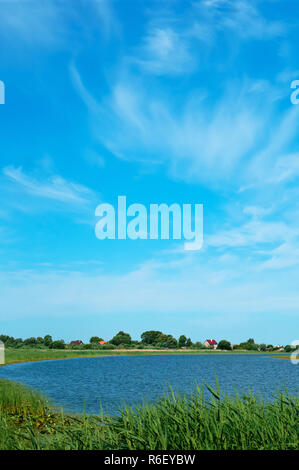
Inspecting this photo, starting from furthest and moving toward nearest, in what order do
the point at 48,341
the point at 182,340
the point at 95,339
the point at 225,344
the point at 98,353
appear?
the point at 225,344
the point at 95,339
the point at 182,340
the point at 48,341
the point at 98,353

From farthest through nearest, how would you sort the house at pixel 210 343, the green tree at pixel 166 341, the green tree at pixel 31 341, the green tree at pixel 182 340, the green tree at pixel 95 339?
the house at pixel 210 343
the green tree at pixel 95 339
the green tree at pixel 182 340
the green tree at pixel 166 341
the green tree at pixel 31 341

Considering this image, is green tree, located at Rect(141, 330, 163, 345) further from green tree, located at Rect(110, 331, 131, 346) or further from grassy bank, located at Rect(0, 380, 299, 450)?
grassy bank, located at Rect(0, 380, 299, 450)

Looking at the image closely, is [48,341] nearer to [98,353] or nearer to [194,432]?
[98,353]

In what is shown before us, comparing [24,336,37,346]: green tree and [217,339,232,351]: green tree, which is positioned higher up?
[24,336,37,346]: green tree

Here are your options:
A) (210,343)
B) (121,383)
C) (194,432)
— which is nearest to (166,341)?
(210,343)

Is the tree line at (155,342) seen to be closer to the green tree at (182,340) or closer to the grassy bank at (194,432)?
the green tree at (182,340)

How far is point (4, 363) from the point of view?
198ft

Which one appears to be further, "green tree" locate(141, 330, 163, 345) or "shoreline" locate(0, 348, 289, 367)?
"green tree" locate(141, 330, 163, 345)

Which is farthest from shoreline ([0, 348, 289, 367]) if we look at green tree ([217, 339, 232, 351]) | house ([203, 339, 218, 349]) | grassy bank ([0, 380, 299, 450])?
grassy bank ([0, 380, 299, 450])

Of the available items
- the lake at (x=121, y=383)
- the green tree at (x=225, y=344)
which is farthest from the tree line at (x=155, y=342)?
the lake at (x=121, y=383)

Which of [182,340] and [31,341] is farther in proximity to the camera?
[182,340]
